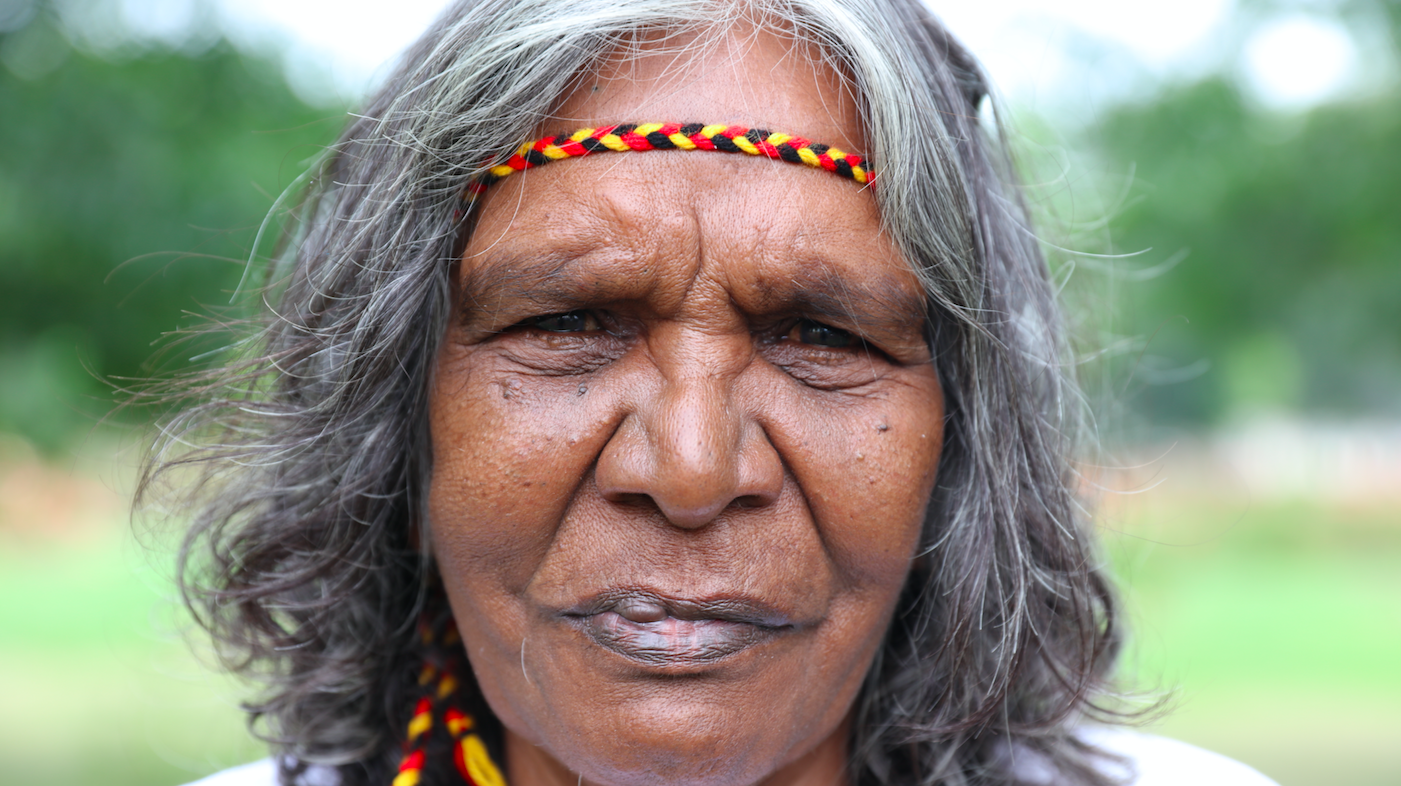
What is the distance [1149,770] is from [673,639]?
107 cm

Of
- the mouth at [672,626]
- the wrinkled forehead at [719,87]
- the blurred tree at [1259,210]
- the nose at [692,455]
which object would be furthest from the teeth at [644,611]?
the blurred tree at [1259,210]

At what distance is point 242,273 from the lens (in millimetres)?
3086

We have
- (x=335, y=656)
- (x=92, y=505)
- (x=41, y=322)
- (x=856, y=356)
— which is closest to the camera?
(x=856, y=356)

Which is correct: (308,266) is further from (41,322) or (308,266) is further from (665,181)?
(41,322)

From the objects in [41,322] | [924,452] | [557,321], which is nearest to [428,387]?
[557,321]

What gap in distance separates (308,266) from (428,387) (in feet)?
1.07

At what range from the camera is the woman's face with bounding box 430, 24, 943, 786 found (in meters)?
1.49

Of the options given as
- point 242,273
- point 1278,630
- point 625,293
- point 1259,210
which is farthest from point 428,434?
point 1278,630

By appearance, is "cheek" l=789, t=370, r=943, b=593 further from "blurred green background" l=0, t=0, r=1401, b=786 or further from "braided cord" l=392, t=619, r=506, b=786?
"braided cord" l=392, t=619, r=506, b=786

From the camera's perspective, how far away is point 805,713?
5.21 ft

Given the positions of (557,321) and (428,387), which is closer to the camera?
(557,321)

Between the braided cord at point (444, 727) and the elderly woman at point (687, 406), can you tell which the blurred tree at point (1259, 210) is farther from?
the braided cord at point (444, 727)

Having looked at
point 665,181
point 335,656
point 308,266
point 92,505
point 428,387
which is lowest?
point 335,656

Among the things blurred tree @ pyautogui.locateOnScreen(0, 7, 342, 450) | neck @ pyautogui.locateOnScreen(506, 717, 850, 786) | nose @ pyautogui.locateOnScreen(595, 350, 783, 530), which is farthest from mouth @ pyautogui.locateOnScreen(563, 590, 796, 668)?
blurred tree @ pyautogui.locateOnScreen(0, 7, 342, 450)
